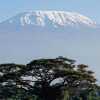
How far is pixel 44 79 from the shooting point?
3731 centimetres

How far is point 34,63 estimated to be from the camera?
37.2 meters

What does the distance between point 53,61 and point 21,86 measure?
293 centimetres

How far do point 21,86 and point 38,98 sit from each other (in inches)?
57.6

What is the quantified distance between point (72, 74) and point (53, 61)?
5.21 feet

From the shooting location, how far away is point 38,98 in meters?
38.2

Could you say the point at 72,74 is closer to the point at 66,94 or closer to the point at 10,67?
the point at 66,94

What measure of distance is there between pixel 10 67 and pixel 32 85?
1975 mm

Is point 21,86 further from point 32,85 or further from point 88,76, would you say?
point 88,76

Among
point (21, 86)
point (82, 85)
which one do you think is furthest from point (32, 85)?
point (82, 85)

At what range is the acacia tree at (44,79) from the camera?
37.1 metres

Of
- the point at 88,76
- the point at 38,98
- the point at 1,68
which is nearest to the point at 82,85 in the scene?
the point at 88,76

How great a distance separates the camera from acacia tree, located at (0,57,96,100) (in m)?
37.1

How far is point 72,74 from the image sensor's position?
36.9 meters

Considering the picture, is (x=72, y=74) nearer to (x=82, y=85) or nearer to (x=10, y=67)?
(x=82, y=85)
